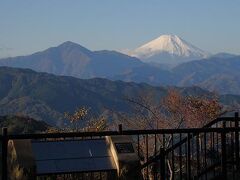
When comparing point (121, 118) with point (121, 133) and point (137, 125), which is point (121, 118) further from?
point (121, 133)

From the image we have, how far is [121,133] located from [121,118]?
79.8 feet

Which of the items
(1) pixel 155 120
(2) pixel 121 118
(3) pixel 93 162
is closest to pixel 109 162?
(3) pixel 93 162

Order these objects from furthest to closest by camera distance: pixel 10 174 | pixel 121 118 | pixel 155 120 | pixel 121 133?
pixel 121 118 → pixel 155 120 → pixel 121 133 → pixel 10 174

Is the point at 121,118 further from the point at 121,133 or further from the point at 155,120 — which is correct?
the point at 121,133

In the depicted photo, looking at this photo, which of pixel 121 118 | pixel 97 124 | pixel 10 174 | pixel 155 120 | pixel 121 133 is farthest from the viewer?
pixel 121 118

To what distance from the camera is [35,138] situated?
735 cm

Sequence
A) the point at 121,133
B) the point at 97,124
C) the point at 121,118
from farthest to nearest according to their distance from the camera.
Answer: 1. the point at 121,118
2. the point at 97,124
3. the point at 121,133

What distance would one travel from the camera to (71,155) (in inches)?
295

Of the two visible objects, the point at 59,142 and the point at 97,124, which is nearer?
the point at 59,142

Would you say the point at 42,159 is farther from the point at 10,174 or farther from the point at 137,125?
the point at 137,125

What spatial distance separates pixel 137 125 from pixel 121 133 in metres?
22.1

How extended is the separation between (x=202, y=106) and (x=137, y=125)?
16.9 ft

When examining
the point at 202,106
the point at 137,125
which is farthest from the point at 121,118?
the point at 202,106

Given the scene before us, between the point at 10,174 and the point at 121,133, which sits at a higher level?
the point at 121,133
